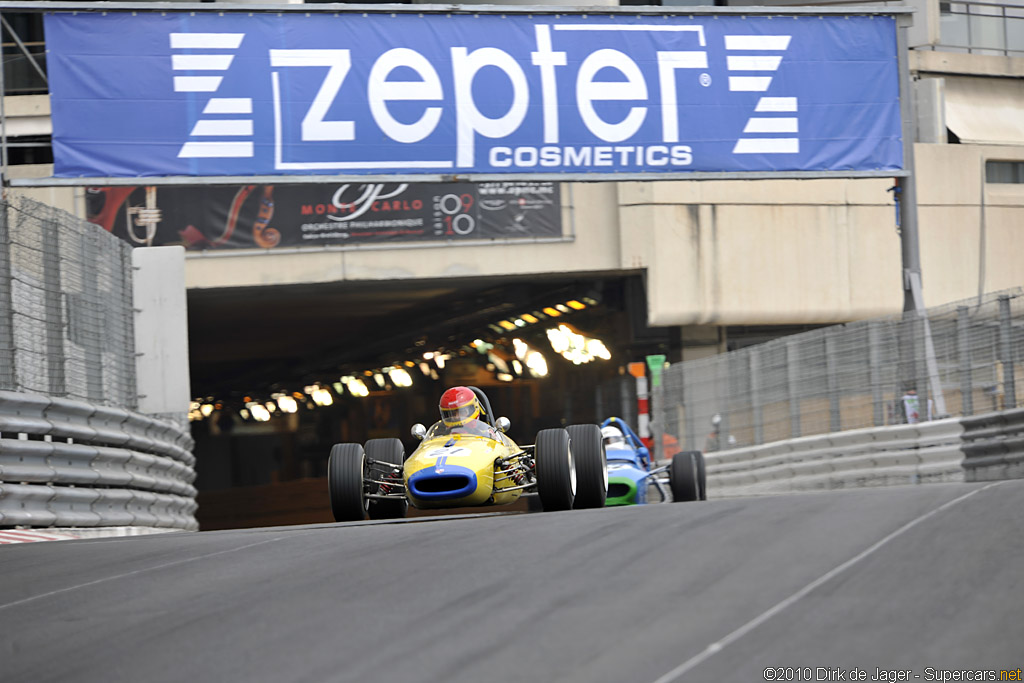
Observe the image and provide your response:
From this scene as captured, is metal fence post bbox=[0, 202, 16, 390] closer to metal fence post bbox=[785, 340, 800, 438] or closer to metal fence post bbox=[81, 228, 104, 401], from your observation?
metal fence post bbox=[81, 228, 104, 401]

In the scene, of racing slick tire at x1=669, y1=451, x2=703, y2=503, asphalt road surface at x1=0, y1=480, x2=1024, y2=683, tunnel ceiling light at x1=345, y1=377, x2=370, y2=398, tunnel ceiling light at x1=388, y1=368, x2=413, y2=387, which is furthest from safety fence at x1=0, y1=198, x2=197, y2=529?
tunnel ceiling light at x1=345, y1=377, x2=370, y2=398

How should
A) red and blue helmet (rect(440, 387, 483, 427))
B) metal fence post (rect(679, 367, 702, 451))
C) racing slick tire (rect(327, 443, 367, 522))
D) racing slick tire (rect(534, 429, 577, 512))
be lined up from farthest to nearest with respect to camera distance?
metal fence post (rect(679, 367, 702, 451)), red and blue helmet (rect(440, 387, 483, 427)), racing slick tire (rect(327, 443, 367, 522)), racing slick tire (rect(534, 429, 577, 512))

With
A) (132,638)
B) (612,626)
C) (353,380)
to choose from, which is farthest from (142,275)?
(353,380)

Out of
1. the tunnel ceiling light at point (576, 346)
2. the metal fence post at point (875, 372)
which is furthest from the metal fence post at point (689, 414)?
the tunnel ceiling light at point (576, 346)

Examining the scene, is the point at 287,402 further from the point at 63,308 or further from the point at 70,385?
the point at 63,308

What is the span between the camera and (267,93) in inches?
628

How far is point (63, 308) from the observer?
1233cm

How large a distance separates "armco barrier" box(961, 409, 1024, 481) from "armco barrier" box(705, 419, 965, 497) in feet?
0.51

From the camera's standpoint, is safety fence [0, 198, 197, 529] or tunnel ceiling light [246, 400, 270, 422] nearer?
safety fence [0, 198, 197, 529]

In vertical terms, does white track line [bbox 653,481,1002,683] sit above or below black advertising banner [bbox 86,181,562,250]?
below

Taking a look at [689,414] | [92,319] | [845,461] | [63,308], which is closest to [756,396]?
[689,414]

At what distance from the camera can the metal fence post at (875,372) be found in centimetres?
1582

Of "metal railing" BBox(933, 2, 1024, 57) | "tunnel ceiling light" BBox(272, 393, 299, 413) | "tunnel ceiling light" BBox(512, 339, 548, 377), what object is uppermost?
"metal railing" BBox(933, 2, 1024, 57)

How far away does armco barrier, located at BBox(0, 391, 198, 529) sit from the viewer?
36.6 feet
